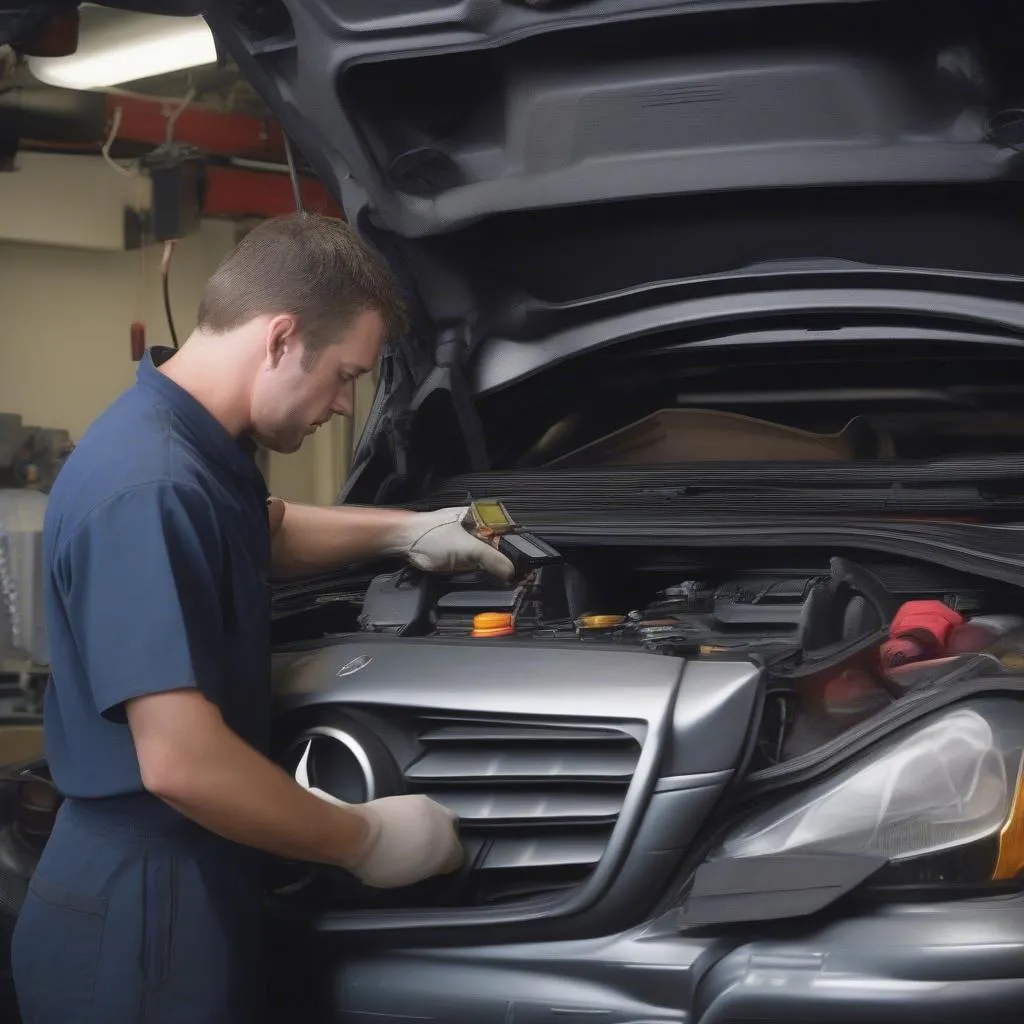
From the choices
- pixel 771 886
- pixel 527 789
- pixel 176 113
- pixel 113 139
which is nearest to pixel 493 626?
pixel 527 789

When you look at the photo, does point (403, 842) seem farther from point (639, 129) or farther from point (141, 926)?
point (639, 129)

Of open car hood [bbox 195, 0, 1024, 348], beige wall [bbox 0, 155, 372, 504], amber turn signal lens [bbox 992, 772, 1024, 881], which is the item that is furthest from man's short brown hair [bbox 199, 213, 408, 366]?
beige wall [bbox 0, 155, 372, 504]

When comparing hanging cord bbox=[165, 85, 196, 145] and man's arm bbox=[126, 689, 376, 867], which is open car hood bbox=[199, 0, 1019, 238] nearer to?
man's arm bbox=[126, 689, 376, 867]

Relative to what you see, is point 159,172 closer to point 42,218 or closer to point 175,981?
point 42,218

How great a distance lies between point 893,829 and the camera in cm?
118

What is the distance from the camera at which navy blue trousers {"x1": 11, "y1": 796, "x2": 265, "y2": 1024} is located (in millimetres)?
1225

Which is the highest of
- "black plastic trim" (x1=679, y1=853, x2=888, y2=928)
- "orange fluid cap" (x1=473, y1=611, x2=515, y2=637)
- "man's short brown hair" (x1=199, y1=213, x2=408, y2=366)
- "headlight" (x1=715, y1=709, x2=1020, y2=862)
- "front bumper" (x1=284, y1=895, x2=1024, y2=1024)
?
"man's short brown hair" (x1=199, y1=213, x2=408, y2=366)

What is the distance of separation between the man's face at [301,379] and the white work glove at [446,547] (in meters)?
0.40

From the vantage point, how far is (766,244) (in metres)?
2.01

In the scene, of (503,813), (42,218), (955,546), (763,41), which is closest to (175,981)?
(503,813)

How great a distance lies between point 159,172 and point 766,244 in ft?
11.0

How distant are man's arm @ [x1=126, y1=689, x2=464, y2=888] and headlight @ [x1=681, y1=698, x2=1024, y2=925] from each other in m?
0.30

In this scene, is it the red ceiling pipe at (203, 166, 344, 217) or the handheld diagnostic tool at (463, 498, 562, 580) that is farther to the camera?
the red ceiling pipe at (203, 166, 344, 217)

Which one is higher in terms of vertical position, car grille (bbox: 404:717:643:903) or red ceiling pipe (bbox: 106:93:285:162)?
red ceiling pipe (bbox: 106:93:285:162)
